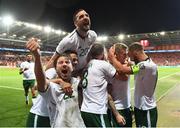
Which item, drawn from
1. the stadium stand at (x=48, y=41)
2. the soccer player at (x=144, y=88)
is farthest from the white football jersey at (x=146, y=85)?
the stadium stand at (x=48, y=41)

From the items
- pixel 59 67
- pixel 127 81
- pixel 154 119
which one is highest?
pixel 59 67

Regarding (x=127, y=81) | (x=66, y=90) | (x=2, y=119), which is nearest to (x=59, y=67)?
(x=66, y=90)

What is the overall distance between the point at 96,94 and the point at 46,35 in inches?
2808

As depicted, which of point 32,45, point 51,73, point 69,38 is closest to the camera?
point 32,45

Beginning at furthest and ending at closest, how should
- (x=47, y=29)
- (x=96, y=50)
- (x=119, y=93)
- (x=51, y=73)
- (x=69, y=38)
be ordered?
(x=47, y=29) < (x=119, y=93) < (x=69, y=38) < (x=96, y=50) < (x=51, y=73)

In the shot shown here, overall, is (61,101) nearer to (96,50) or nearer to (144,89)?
(96,50)

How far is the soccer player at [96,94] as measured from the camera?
4205 millimetres

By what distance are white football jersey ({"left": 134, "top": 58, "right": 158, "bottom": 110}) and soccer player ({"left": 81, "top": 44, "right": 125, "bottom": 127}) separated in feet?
3.52

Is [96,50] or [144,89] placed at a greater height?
[96,50]

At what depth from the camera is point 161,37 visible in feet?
266

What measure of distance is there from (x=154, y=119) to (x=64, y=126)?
235cm

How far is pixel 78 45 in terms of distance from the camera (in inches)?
188

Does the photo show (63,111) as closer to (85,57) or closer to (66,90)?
(66,90)

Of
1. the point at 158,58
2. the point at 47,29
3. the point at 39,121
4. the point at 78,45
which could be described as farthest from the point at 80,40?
the point at 158,58
